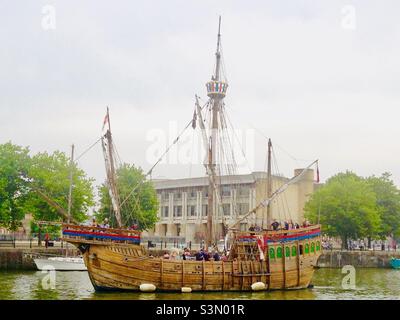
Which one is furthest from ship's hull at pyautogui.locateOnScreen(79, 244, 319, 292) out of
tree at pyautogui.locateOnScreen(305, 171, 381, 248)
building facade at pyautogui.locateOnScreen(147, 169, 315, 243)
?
building facade at pyautogui.locateOnScreen(147, 169, 315, 243)

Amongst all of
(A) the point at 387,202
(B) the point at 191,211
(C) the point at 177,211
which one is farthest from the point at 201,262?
(C) the point at 177,211

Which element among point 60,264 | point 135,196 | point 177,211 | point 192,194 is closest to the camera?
point 60,264

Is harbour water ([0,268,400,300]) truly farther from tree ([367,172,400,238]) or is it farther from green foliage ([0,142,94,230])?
tree ([367,172,400,238])

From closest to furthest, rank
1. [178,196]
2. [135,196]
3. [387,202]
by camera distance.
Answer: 1. [135,196]
2. [387,202]
3. [178,196]

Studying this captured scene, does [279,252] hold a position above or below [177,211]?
below

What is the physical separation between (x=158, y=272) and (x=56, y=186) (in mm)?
32994

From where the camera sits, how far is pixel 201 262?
146 feet

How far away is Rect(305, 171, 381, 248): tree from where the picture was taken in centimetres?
9500

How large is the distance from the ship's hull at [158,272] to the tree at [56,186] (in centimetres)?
2950

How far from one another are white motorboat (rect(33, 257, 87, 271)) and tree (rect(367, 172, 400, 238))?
2234 inches

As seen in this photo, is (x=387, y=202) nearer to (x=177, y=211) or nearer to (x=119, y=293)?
(x=177, y=211)

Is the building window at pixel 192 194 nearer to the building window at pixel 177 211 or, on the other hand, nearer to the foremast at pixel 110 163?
the building window at pixel 177 211
